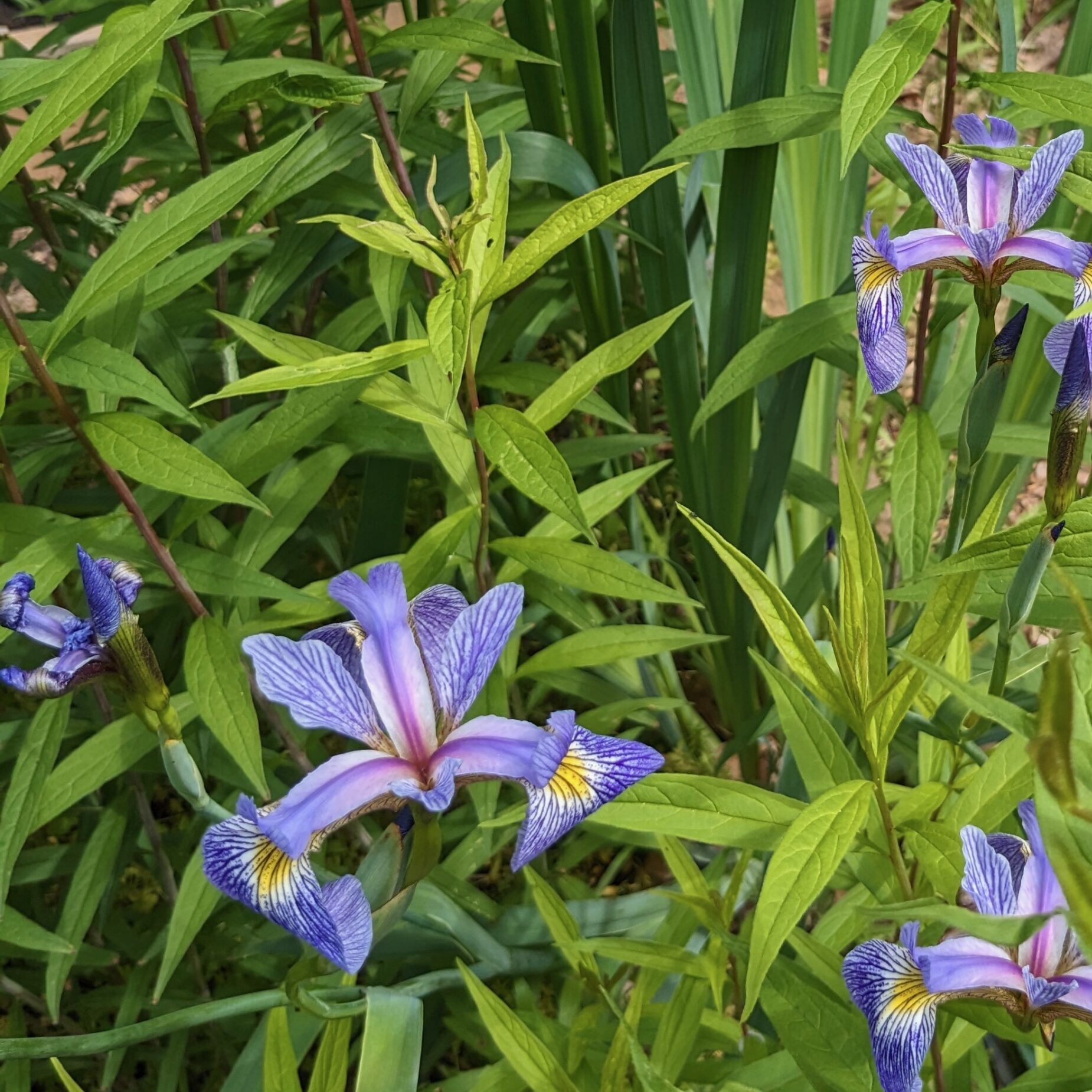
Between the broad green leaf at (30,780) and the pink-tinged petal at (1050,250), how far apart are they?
84cm

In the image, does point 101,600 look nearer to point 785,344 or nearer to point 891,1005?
point 891,1005

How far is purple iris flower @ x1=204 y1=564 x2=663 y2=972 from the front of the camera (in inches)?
23.0

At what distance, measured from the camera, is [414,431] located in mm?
1000

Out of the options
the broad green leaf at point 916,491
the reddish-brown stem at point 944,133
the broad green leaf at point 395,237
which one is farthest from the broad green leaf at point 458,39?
the broad green leaf at point 916,491

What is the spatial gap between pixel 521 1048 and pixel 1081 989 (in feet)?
1.24

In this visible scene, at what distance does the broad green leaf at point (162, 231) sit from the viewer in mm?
769

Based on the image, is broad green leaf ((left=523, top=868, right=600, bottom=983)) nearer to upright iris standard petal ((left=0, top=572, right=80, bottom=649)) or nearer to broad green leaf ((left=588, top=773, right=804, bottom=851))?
broad green leaf ((left=588, top=773, right=804, bottom=851))

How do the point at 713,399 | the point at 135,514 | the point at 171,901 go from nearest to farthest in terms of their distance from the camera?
the point at 135,514 < the point at 713,399 < the point at 171,901

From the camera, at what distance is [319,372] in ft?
2.27

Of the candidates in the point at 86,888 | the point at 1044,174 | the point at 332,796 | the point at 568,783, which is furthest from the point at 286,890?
the point at 1044,174

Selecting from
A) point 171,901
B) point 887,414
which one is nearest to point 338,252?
point 171,901

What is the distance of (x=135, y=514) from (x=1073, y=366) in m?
0.71

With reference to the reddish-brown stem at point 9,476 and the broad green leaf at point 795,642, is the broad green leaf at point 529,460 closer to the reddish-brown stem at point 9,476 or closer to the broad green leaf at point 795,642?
the broad green leaf at point 795,642

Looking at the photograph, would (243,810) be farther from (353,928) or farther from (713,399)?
(713,399)
